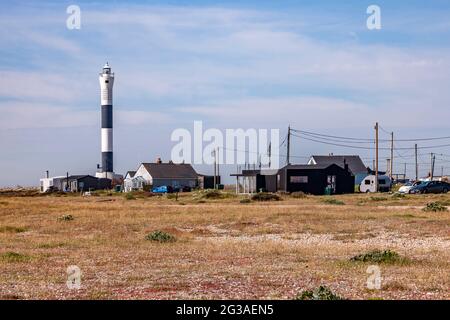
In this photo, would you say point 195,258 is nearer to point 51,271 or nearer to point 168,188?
point 51,271

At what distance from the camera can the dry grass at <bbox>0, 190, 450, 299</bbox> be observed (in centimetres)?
1370

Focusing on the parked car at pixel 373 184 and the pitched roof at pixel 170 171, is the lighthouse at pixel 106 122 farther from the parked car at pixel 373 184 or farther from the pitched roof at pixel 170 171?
the parked car at pixel 373 184

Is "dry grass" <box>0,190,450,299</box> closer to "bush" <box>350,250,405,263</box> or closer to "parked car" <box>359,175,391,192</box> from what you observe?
"bush" <box>350,250,405,263</box>

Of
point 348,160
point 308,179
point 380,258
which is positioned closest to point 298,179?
point 308,179

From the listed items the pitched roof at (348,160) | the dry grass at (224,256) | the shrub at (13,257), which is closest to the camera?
the dry grass at (224,256)

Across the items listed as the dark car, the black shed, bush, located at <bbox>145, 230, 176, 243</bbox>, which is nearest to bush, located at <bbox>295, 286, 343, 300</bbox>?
bush, located at <bbox>145, 230, 176, 243</bbox>

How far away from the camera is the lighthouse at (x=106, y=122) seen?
359 ft

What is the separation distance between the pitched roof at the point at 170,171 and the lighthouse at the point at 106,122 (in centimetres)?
622

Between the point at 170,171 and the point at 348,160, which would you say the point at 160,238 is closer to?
the point at 348,160

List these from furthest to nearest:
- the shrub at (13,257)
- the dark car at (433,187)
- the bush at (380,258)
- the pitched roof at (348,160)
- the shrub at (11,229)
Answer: the pitched roof at (348,160) < the dark car at (433,187) < the shrub at (11,229) < the shrub at (13,257) < the bush at (380,258)

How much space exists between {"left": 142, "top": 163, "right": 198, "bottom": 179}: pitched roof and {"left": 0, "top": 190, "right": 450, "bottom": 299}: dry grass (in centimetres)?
7546

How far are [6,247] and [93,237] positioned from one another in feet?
12.9

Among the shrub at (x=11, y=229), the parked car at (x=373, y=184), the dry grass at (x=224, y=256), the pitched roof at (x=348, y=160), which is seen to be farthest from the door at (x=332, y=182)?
the shrub at (x=11, y=229)

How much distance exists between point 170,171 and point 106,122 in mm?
13319
